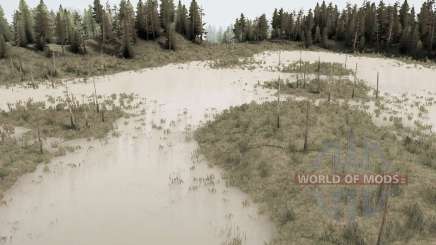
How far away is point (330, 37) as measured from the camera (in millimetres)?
86125

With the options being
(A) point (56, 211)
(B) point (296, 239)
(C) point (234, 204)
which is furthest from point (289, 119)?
(A) point (56, 211)

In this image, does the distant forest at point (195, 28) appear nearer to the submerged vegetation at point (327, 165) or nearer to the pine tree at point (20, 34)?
the pine tree at point (20, 34)

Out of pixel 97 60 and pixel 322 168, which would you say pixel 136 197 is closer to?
pixel 322 168

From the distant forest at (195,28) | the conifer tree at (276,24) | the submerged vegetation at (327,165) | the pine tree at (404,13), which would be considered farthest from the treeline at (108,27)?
the pine tree at (404,13)

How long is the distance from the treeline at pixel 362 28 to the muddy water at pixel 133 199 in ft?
185

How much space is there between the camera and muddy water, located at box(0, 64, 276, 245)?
11.6 meters

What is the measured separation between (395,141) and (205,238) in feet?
43.6

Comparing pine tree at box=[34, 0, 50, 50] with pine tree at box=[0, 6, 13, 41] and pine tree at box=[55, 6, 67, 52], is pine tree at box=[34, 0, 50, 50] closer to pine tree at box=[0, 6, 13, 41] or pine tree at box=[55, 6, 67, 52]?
pine tree at box=[55, 6, 67, 52]

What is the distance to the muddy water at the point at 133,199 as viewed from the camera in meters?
11.6

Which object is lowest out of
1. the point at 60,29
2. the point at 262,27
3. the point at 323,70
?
the point at 323,70

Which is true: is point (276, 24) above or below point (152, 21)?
above

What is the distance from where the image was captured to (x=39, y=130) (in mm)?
21938

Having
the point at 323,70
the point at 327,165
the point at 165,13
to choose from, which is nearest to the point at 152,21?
the point at 165,13

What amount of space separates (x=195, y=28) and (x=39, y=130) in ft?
192
